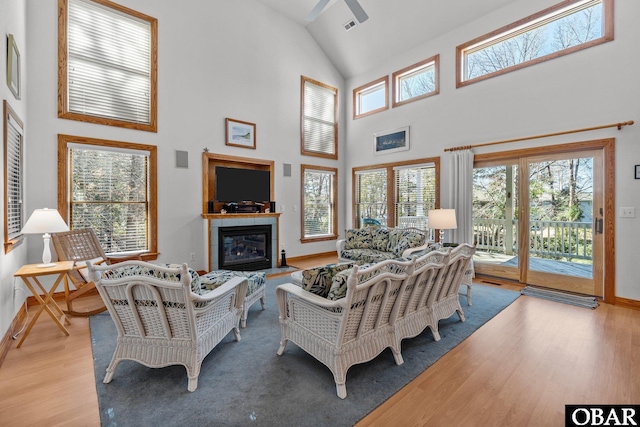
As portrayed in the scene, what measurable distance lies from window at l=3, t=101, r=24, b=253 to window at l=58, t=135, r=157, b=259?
560 millimetres

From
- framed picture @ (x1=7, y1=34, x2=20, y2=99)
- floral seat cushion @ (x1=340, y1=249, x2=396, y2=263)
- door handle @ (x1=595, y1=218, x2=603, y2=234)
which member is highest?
framed picture @ (x1=7, y1=34, x2=20, y2=99)

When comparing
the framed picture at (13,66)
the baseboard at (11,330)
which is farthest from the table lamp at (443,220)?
the framed picture at (13,66)

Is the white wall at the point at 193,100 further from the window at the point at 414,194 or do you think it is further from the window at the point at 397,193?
the window at the point at 414,194

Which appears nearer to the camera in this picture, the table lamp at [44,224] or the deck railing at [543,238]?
the table lamp at [44,224]

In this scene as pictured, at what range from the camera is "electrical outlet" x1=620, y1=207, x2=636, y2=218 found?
11.6 feet

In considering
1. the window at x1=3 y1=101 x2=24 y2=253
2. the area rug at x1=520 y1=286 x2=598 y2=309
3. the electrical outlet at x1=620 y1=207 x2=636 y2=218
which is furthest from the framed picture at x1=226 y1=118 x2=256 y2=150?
the electrical outlet at x1=620 y1=207 x2=636 y2=218

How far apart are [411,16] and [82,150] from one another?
5.88 meters

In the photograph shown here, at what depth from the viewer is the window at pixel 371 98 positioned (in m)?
6.44

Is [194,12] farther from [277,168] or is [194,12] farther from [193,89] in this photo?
[277,168]

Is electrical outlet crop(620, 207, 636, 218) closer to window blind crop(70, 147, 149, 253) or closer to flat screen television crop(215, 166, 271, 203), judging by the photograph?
flat screen television crop(215, 166, 271, 203)

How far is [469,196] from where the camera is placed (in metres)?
4.99

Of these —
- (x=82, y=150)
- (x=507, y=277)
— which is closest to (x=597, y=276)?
(x=507, y=277)

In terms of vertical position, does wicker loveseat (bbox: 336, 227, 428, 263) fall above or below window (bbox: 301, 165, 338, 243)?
below

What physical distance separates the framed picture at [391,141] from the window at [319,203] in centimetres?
120
